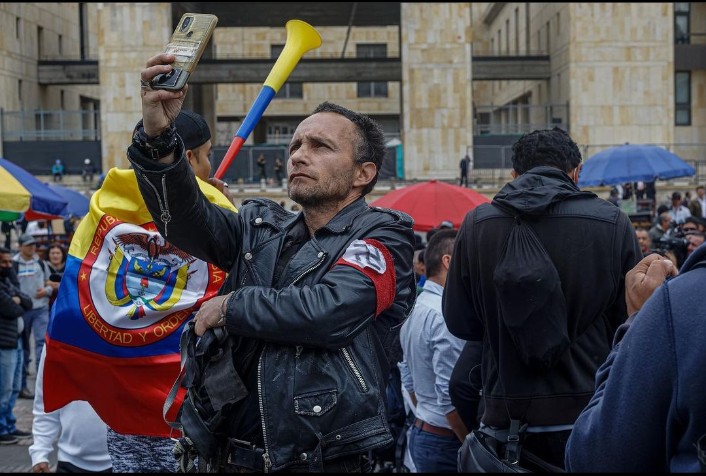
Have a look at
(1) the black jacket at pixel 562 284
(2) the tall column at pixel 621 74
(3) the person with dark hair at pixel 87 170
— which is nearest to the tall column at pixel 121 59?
(3) the person with dark hair at pixel 87 170

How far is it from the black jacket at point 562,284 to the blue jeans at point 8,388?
7.83 metres

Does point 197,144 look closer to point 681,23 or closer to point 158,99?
point 158,99

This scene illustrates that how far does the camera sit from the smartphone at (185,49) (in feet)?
9.21

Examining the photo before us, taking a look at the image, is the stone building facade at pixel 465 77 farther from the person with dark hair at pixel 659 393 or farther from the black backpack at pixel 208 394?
the person with dark hair at pixel 659 393

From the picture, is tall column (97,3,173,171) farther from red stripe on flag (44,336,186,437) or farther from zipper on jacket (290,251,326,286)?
zipper on jacket (290,251,326,286)

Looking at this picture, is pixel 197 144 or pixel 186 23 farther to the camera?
pixel 197 144

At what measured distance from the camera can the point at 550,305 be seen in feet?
12.1

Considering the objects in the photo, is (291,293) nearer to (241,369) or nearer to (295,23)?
(241,369)

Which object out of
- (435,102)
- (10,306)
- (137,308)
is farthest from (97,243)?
(435,102)

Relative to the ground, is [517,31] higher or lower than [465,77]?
higher

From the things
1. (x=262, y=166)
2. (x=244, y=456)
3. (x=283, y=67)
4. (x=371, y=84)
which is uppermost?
(x=371, y=84)

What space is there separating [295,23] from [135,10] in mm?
43278

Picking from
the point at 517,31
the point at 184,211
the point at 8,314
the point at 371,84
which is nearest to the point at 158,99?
the point at 184,211

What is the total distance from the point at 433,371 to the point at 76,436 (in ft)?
6.75
